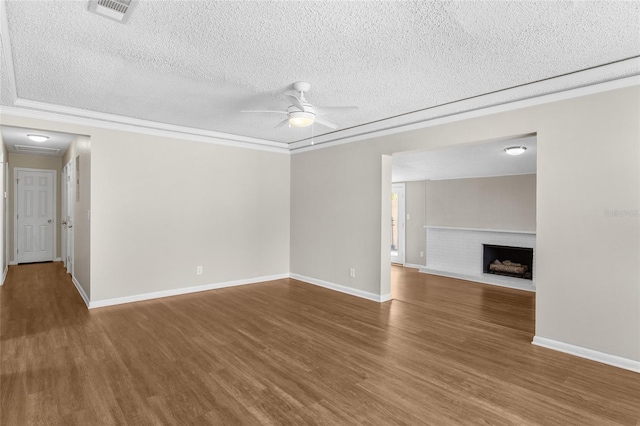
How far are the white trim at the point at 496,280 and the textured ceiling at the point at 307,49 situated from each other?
3.76 m

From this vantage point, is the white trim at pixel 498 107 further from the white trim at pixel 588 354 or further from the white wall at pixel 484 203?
the white wall at pixel 484 203

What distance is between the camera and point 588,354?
298 centimetres

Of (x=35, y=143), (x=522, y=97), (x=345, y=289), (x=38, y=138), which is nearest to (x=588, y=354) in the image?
(x=522, y=97)

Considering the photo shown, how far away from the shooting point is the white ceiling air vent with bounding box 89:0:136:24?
77.0 inches

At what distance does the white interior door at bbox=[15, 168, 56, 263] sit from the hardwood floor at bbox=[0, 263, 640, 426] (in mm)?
3748

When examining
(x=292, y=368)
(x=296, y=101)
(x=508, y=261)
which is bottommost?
(x=292, y=368)

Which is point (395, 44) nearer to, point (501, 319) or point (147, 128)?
point (501, 319)

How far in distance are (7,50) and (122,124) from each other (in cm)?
207

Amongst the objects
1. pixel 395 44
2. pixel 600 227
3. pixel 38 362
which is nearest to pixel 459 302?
pixel 600 227

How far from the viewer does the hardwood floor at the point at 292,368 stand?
215 cm

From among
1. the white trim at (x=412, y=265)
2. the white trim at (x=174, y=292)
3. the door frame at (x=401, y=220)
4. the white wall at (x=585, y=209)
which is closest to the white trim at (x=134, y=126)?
the white trim at (x=174, y=292)

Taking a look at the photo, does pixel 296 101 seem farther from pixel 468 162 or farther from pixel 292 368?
pixel 468 162

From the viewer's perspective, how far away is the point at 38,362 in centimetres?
282

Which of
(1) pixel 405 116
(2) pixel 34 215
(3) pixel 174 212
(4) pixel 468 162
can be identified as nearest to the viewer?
(1) pixel 405 116
